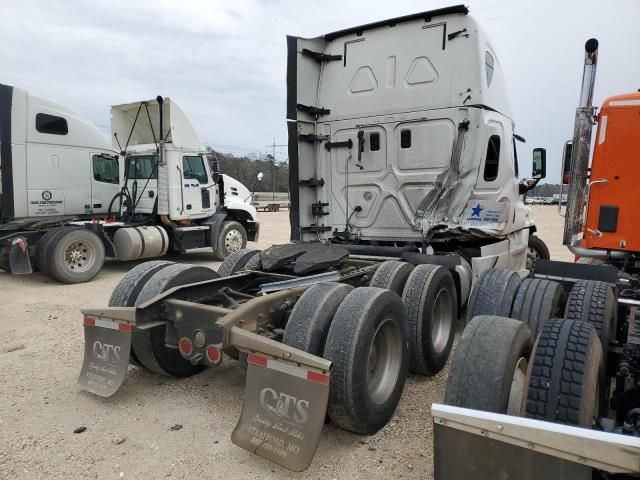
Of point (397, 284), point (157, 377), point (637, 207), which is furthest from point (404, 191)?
point (157, 377)

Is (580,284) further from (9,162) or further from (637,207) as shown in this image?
(9,162)

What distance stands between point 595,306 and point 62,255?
8.55m

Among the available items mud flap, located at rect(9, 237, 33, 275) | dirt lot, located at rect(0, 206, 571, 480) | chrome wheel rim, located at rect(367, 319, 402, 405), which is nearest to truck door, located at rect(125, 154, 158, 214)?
mud flap, located at rect(9, 237, 33, 275)

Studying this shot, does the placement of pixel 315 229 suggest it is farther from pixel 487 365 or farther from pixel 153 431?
pixel 487 365

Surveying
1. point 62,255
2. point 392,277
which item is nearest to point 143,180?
point 62,255

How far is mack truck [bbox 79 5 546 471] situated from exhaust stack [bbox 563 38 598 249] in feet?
2.92

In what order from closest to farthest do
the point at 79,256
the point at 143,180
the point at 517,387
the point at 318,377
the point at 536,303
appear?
the point at 517,387, the point at 318,377, the point at 536,303, the point at 79,256, the point at 143,180

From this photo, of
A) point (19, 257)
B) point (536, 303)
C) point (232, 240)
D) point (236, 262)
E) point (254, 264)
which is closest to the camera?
point (536, 303)

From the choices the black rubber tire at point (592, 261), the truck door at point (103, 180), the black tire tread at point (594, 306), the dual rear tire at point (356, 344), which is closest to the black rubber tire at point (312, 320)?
the dual rear tire at point (356, 344)

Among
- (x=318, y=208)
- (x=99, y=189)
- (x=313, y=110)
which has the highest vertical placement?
(x=313, y=110)

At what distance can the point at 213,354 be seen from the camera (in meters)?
3.17

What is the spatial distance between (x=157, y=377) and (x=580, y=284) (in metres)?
3.51

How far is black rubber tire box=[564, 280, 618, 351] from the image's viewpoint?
298 centimetres

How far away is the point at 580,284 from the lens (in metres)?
3.40
